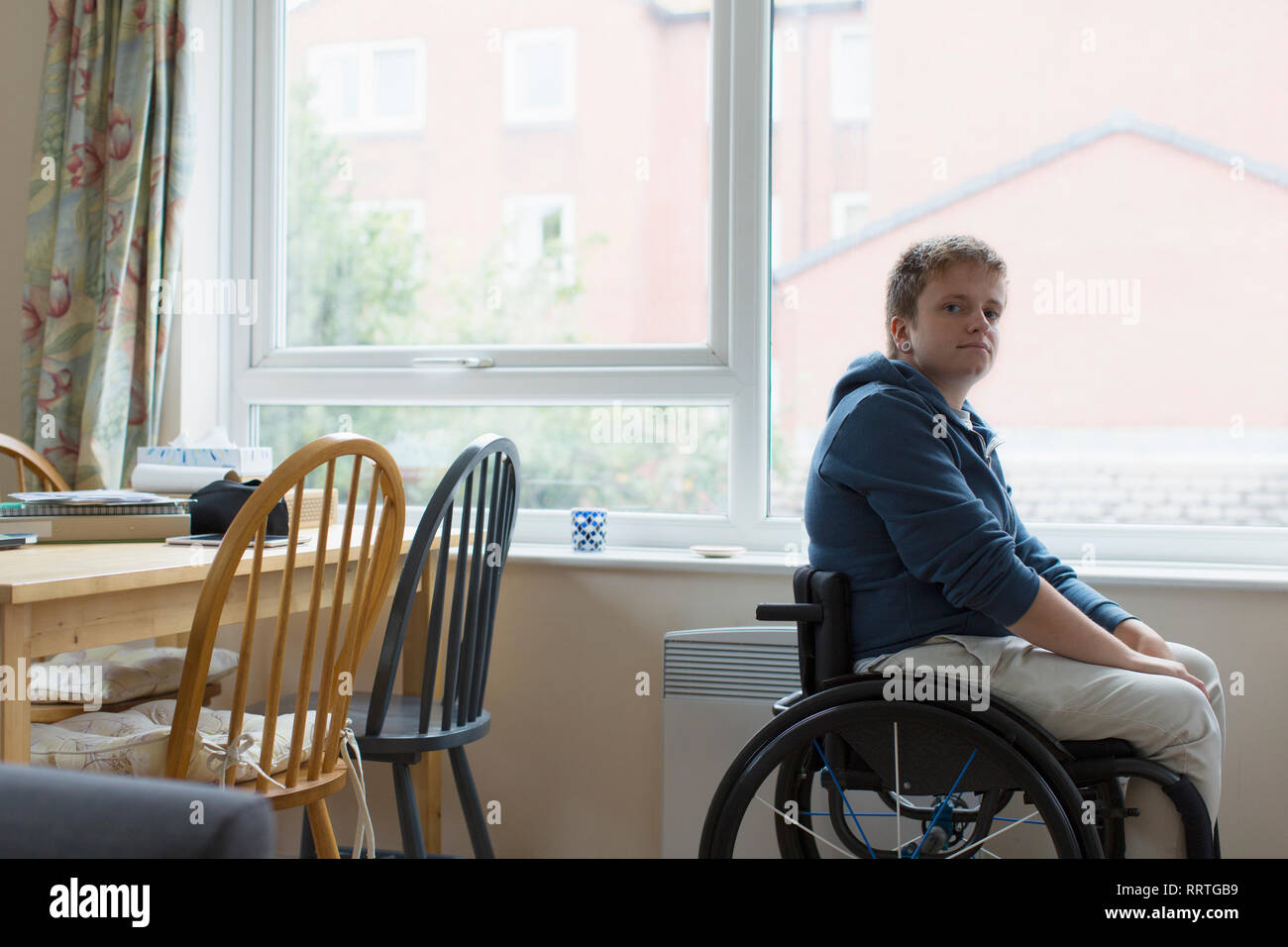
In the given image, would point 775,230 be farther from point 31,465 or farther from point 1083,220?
point 31,465

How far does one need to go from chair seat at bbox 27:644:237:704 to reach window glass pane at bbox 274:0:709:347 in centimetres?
95

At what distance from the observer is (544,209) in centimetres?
238

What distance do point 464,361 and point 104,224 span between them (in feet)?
2.81

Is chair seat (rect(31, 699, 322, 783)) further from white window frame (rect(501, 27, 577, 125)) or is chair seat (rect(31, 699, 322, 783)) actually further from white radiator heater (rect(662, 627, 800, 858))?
white window frame (rect(501, 27, 577, 125))

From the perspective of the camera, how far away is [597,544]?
7.28 ft

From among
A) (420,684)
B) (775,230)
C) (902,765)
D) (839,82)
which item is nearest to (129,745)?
(420,684)

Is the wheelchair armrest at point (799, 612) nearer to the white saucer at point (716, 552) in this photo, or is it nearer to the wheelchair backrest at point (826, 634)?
the wheelchair backrest at point (826, 634)

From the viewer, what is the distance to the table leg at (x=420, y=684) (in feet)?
6.88

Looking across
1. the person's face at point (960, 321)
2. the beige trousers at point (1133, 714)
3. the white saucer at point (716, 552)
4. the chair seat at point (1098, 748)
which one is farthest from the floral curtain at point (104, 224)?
the chair seat at point (1098, 748)

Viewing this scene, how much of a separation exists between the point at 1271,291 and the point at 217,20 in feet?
7.97

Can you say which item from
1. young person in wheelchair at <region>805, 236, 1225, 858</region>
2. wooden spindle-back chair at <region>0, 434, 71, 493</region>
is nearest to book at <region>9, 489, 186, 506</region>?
wooden spindle-back chair at <region>0, 434, 71, 493</region>

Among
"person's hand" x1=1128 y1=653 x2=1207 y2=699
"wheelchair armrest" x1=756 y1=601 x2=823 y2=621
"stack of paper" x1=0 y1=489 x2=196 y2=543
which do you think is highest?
"stack of paper" x1=0 y1=489 x2=196 y2=543

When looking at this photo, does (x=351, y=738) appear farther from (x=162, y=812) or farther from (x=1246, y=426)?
(x=1246, y=426)

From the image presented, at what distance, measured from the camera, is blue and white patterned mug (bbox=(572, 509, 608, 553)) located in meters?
2.21
